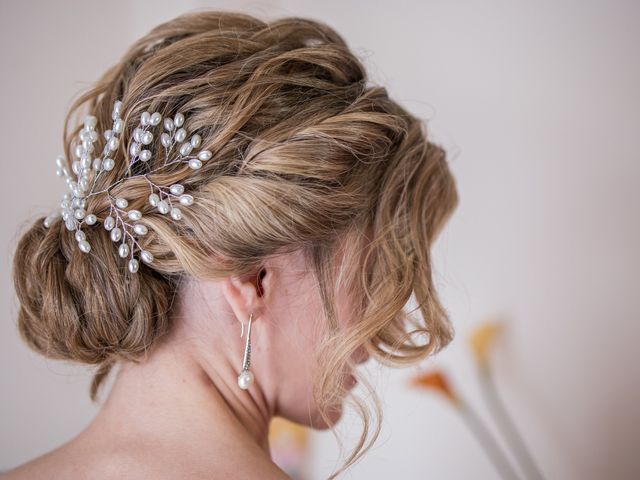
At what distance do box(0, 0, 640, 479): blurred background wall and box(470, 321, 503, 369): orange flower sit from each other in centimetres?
2

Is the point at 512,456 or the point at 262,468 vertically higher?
the point at 262,468

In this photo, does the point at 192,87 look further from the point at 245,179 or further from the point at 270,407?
the point at 270,407

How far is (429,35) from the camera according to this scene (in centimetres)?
129

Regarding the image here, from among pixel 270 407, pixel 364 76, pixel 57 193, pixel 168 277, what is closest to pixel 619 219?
pixel 364 76

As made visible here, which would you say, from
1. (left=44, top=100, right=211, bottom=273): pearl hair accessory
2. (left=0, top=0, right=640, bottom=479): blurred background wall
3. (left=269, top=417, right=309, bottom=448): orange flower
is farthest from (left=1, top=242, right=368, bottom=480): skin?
(left=269, top=417, right=309, bottom=448): orange flower

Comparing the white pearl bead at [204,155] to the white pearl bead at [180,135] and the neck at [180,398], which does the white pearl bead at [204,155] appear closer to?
the white pearl bead at [180,135]

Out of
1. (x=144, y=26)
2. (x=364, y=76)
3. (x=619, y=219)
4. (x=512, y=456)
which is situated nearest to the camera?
(x=364, y=76)

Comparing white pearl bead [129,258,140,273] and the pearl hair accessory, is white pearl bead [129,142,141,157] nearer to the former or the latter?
the pearl hair accessory

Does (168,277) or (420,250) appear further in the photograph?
(420,250)

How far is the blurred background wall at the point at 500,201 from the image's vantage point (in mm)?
1082

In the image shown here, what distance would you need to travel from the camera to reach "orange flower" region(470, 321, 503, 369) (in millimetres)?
1239

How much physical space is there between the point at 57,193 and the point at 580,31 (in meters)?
1.20

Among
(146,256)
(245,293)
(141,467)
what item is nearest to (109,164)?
(146,256)

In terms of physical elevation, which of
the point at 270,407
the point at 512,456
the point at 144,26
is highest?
the point at 144,26
